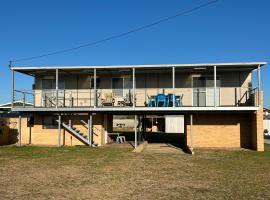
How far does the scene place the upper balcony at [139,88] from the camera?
20.9 meters

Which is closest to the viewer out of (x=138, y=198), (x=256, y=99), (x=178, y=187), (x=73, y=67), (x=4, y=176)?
(x=138, y=198)

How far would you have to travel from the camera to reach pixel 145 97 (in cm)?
2255

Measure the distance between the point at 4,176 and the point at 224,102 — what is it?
47.1 ft

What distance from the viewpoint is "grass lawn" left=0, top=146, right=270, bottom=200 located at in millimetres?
8766

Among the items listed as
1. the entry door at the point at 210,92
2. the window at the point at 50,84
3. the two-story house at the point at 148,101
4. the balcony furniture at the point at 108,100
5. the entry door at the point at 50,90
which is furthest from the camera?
the window at the point at 50,84

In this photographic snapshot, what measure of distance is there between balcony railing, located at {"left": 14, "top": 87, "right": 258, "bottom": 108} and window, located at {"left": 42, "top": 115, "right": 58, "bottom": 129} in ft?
2.77

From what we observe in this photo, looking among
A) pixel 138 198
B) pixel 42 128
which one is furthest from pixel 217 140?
pixel 138 198

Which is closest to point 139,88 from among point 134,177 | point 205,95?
point 205,95

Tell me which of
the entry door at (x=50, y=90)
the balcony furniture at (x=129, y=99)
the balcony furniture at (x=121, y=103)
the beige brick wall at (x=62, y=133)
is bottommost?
the beige brick wall at (x=62, y=133)

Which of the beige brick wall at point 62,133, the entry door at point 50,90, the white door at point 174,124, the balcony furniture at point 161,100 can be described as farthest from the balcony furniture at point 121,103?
the white door at point 174,124

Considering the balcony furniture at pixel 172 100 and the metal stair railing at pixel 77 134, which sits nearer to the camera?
the balcony furniture at pixel 172 100

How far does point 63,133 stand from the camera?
2256 centimetres

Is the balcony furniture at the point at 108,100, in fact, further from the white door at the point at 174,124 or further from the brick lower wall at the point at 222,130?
the white door at the point at 174,124

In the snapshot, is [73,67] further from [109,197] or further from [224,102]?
[109,197]
